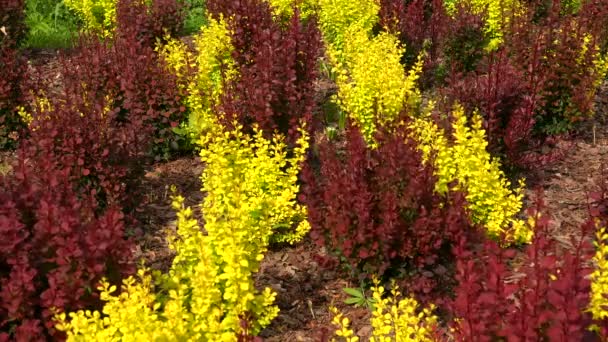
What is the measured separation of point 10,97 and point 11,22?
2.06 m

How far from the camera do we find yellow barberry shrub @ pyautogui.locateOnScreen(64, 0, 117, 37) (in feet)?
29.3

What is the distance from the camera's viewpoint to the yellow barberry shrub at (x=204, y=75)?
6.05 meters

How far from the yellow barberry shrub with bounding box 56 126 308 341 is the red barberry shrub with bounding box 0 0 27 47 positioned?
424 centimetres

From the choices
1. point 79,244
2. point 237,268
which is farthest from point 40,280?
point 237,268

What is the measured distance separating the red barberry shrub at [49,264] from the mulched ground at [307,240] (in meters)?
1.07

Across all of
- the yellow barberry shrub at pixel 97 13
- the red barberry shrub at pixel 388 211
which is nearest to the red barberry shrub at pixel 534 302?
the red barberry shrub at pixel 388 211

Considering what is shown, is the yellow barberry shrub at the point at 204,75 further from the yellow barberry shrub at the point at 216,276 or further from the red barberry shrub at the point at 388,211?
the red barberry shrub at the point at 388,211

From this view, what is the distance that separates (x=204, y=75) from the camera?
640cm

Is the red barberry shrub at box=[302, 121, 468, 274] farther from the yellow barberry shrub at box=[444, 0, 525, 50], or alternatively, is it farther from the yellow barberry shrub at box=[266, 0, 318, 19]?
the yellow barberry shrub at box=[266, 0, 318, 19]

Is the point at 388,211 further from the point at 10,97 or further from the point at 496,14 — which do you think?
the point at 496,14

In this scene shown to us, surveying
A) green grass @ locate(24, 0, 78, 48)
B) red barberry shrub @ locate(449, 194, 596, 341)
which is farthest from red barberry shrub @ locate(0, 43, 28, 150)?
red barberry shrub @ locate(449, 194, 596, 341)

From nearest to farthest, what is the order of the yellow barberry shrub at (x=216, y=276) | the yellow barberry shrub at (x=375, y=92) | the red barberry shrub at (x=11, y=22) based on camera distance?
the yellow barberry shrub at (x=216, y=276) → the yellow barberry shrub at (x=375, y=92) → the red barberry shrub at (x=11, y=22)

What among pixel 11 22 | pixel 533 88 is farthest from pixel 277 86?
pixel 11 22

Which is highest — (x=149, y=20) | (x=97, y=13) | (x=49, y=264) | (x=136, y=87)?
(x=149, y=20)
